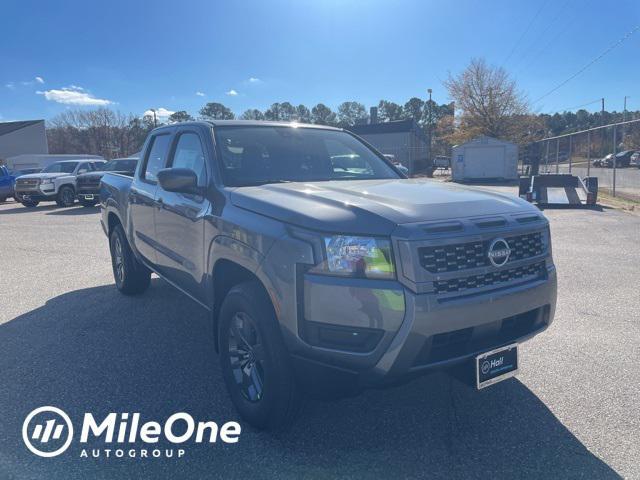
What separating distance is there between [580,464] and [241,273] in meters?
2.23

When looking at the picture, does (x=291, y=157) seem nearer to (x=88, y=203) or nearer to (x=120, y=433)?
(x=120, y=433)

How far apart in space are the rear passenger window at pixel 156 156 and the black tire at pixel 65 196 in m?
15.7

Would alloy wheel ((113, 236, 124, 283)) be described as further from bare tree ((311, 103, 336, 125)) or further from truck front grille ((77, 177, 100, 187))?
bare tree ((311, 103, 336, 125))

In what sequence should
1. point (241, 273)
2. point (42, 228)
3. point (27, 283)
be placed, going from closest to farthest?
1. point (241, 273)
2. point (27, 283)
3. point (42, 228)

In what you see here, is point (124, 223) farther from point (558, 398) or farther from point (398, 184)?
point (558, 398)

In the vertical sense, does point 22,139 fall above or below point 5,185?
above

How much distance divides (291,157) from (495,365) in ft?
7.31

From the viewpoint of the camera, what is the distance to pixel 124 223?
5656 mm

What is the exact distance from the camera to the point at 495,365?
2.81 metres

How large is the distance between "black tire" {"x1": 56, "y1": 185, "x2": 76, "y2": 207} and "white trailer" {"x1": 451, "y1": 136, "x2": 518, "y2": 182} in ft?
79.6

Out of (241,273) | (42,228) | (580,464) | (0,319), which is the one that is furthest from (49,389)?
(42,228)

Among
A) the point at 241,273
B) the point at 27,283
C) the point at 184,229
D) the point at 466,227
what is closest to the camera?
the point at 466,227

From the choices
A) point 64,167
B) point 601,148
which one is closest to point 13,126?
point 64,167

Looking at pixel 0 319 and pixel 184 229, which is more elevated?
pixel 184 229
